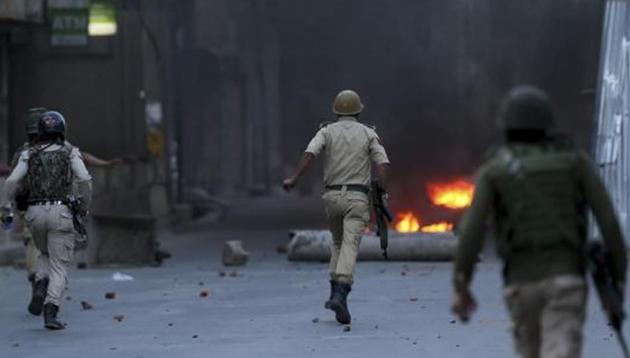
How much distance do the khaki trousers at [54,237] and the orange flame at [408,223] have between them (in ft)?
37.6

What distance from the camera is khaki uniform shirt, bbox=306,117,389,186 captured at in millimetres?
13219

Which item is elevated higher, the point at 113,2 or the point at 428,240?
the point at 113,2

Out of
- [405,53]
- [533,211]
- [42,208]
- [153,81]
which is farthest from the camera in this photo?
[405,53]

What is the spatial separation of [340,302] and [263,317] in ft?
3.77

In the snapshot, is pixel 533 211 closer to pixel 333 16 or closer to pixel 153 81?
pixel 153 81

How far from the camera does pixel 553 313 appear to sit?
724 centimetres

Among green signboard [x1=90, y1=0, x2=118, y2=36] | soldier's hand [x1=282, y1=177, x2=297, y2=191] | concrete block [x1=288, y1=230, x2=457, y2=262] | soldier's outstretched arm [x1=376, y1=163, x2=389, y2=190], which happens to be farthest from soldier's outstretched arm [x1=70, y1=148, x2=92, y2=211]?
green signboard [x1=90, y1=0, x2=118, y2=36]

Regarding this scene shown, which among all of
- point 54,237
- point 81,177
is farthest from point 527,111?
point 54,237

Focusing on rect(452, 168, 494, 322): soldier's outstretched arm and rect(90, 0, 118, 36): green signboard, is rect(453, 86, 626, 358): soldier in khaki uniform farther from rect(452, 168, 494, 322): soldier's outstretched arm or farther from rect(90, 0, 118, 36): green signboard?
rect(90, 0, 118, 36): green signboard

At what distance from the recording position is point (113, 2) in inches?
1136

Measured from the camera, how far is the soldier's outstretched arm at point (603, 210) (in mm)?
7266

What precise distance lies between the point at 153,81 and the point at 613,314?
80.2 ft

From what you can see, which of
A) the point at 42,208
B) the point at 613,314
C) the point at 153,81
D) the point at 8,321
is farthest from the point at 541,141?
the point at 153,81

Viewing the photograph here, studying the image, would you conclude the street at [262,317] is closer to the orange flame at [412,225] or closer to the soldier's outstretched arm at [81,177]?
the soldier's outstretched arm at [81,177]
